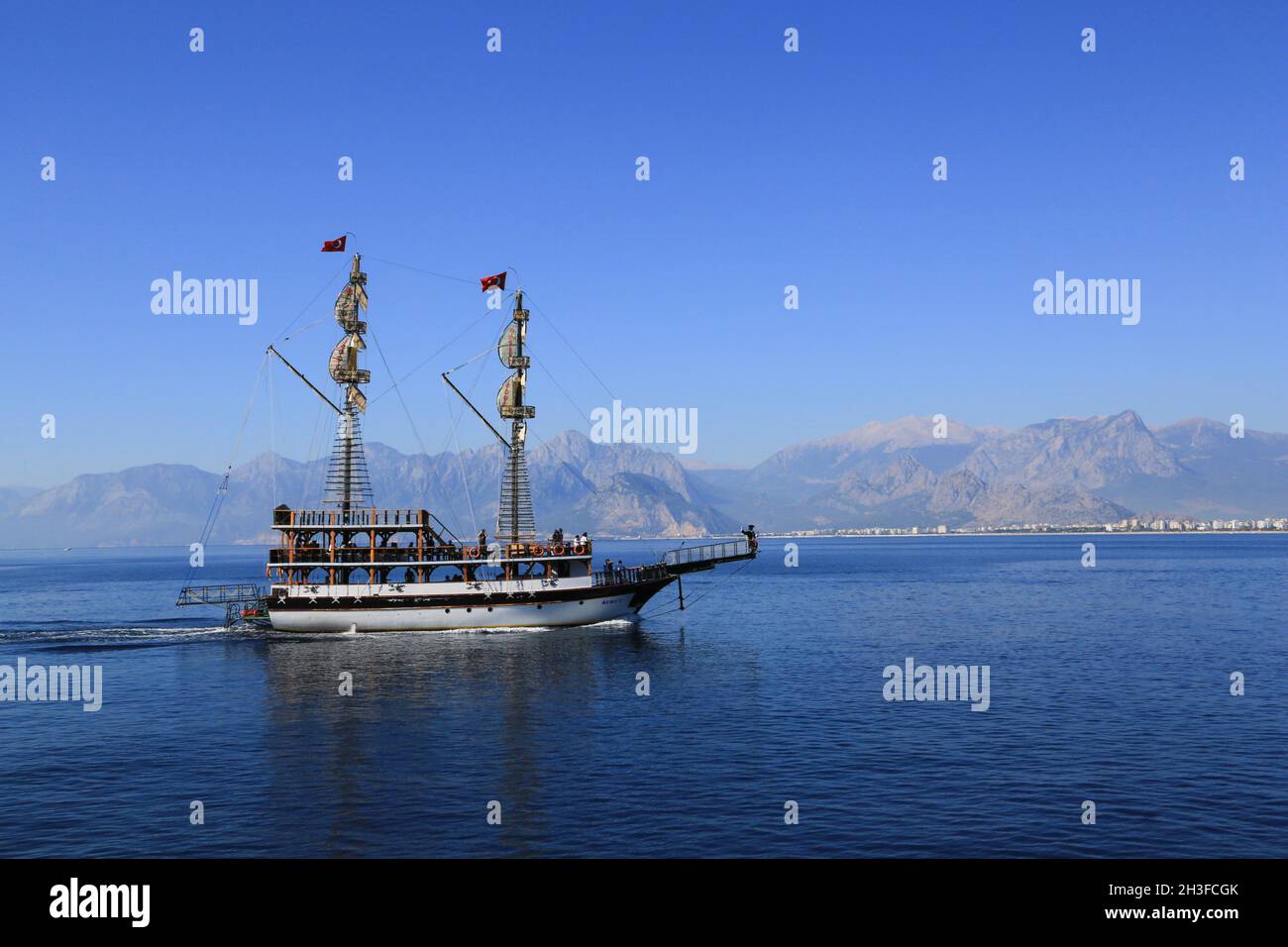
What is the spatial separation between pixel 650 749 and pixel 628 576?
53.8 meters

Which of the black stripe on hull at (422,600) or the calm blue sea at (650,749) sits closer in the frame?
the calm blue sea at (650,749)

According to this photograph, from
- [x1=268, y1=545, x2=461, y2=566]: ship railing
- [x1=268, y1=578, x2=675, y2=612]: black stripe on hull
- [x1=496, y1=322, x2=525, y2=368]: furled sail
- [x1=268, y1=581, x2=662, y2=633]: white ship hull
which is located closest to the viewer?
[x1=268, y1=545, x2=461, y2=566]: ship railing

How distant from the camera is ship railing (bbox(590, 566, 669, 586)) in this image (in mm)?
91000

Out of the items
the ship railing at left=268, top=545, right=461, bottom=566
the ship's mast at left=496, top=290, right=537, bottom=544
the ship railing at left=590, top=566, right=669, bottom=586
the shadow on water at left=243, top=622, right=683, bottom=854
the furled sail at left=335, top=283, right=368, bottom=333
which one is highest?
the furled sail at left=335, top=283, right=368, bottom=333

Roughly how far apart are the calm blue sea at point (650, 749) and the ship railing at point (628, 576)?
760 centimetres

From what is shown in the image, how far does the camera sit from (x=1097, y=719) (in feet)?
152

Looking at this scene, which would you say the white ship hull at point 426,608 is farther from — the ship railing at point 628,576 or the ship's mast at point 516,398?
the ship's mast at point 516,398

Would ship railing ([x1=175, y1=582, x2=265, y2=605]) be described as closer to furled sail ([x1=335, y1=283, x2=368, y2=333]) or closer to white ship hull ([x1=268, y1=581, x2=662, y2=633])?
white ship hull ([x1=268, y1=581, x2=662, y2=633])

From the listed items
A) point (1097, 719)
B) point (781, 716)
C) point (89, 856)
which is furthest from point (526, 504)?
point (89, 856)

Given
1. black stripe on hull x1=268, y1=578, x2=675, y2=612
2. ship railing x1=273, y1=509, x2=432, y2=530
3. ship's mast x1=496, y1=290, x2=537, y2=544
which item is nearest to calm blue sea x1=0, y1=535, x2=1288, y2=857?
black stripe on hull x1=268, y1=578, x2=675, y2=612

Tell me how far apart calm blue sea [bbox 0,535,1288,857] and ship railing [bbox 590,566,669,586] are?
24.9 feet

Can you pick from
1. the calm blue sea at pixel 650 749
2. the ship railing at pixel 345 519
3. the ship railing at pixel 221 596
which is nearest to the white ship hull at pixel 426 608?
the calm blue sea at pixel 650 749

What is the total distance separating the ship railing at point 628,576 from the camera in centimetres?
9100

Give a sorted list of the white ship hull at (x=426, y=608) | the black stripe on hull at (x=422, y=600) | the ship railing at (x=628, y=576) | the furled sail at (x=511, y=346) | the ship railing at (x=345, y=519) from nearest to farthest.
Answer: the ship railing at (x=345, y=519) < the black stripe on hull at (x=422, y=600) < the white ship hull at (x=426, y=608) < the ship railing at (x=628, y=576) < the furled sail at (x=511, y=346)
